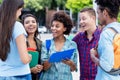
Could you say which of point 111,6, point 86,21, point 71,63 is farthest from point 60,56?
point 111,6

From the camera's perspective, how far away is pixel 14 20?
3422 mm

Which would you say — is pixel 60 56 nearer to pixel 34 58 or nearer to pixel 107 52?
pixel 34 58

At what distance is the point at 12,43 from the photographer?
3.46 m

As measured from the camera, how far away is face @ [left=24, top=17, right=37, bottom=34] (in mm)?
4258

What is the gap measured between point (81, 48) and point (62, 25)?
353mm

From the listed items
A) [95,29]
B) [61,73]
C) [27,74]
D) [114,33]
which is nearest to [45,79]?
[61,73]

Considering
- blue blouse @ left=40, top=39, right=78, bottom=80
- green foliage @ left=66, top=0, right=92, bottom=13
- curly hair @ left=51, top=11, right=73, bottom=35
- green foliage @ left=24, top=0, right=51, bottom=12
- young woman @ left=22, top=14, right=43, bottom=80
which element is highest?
curly hair @ left=51, top=11, right=73, bottom=35

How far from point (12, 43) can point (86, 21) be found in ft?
3.44

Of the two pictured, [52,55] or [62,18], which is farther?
[62,18]

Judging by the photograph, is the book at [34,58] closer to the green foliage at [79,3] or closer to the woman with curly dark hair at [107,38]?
the woman with curly dark hair at [107,38]

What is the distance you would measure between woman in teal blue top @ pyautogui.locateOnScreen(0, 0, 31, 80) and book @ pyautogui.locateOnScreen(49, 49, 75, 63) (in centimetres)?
38

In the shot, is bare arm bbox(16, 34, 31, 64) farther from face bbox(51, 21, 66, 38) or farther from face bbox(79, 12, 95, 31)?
face bbox(79, 12, 95, 31)

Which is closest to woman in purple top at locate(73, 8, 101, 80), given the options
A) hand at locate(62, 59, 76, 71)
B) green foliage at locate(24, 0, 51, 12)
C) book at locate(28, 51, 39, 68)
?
hand at locate(62, 59, 76, 71)

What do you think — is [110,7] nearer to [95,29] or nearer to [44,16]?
[95,29]
